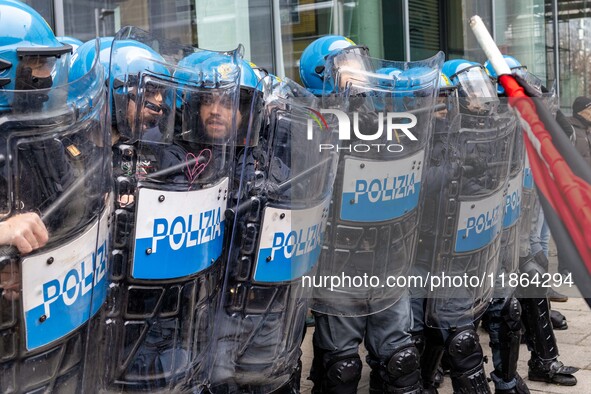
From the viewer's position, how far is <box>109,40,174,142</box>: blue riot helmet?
2824 millimetres

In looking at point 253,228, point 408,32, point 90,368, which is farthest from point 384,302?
point 408,32

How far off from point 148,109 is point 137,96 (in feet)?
0.19

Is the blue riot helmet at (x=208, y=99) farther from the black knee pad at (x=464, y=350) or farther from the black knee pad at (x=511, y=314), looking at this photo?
the black knee pad at (x=511, y=314)

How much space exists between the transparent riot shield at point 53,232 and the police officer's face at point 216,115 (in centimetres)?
61

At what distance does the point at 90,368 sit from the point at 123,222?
1.71 feet

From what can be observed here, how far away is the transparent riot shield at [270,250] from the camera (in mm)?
3102

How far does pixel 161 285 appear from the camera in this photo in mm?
2770

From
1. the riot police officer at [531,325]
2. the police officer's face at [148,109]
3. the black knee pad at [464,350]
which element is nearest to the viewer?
the police officer's face at [148,109]

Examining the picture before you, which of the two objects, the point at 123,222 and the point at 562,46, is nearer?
the point at 123,222

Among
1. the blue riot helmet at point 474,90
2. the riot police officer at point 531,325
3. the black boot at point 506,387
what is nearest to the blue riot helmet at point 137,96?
the blue riot helmet at point 474,90

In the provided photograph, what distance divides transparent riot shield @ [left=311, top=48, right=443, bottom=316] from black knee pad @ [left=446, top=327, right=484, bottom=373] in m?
0.49

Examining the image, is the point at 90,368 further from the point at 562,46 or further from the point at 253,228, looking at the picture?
the point at 562,46

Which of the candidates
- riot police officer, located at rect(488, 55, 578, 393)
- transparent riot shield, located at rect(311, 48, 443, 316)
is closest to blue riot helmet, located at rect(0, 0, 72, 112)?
transparent riot shield, located at rect(311, 48, 443, 316)

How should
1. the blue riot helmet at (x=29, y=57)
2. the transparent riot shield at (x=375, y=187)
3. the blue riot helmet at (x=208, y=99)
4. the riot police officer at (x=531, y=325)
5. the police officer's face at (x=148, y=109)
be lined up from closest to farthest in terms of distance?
the blue riot helmet at (x=29, y=57) < the police officer's face at (x=148, y=109) < the blue riot helmet at (x=208, y=99) < the transparent riot shield at (x=375, y=187) < the riot police officer at (x=531, y=325)
